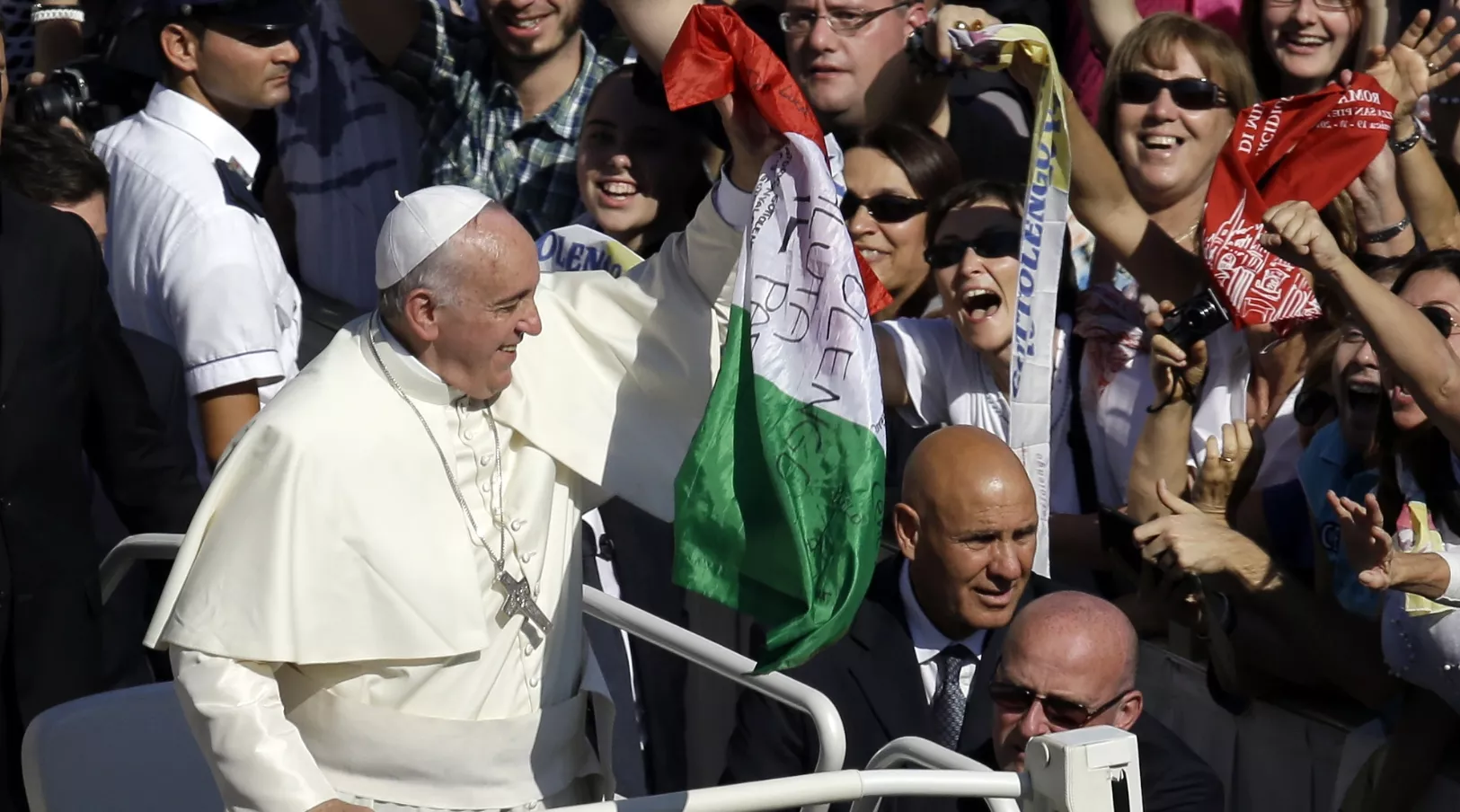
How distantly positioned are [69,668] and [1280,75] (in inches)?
140

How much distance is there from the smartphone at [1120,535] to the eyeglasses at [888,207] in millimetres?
1107

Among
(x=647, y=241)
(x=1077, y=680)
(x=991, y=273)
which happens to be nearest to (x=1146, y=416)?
(x=991, y=273)

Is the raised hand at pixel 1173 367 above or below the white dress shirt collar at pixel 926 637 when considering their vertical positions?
above

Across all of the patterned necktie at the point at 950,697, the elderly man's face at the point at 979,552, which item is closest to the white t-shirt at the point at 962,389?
the elderly man's face at the point at 979,552

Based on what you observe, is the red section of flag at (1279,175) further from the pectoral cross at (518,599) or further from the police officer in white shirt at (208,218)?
the police officer in white shirt at (208,218)

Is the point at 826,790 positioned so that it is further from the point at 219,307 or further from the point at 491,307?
the point at 219,307

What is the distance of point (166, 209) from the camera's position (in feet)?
16.9

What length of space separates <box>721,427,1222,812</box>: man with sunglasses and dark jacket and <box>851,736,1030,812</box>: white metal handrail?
2.04 feet

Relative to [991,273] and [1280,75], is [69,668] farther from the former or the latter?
[1280,75]

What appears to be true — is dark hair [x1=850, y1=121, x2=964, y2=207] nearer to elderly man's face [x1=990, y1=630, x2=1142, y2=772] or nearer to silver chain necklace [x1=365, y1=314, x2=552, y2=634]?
elderly man's face [x1=990, y1=630, x2=1142, y2=772]

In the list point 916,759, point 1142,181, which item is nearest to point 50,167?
point 1142,181

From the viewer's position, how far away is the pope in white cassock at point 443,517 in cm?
322

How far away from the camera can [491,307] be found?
3.27 metres

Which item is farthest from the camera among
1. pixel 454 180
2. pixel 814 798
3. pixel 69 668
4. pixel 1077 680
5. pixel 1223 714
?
pixel 454 180
